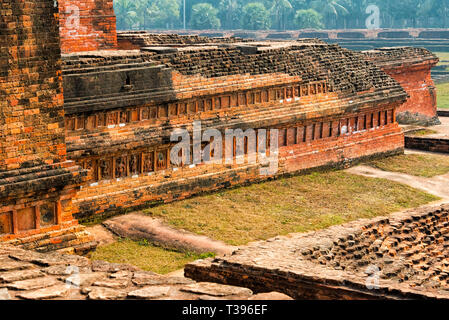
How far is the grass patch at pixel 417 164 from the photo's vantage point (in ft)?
59.0

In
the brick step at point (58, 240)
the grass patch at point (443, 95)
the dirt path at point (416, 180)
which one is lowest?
the grass patch at point (443, 95)

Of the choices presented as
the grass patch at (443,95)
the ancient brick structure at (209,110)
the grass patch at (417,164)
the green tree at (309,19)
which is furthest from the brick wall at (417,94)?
the green tree at (309,19)

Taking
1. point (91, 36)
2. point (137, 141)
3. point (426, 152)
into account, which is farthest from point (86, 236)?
point (426, 152)

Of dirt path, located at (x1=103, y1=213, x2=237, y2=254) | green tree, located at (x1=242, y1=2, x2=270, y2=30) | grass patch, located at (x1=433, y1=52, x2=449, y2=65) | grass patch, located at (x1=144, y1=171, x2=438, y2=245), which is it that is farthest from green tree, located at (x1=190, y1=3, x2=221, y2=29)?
Answer: dirt path, located at (x1=103, y1=213, x2=237, y2=254)

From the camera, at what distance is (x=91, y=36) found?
18.3 meters

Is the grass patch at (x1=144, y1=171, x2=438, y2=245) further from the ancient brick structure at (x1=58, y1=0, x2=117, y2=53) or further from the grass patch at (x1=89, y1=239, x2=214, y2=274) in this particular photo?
the ancient brick structure at (x1=58, y1=0, x2=117, y2=53)

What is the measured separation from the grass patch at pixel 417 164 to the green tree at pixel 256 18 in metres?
62.8

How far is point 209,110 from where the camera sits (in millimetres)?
15438

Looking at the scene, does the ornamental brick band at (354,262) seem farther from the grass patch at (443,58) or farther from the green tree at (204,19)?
the green tree at (204,19)

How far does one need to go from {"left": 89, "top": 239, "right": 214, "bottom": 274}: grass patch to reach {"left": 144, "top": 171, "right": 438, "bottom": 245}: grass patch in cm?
92

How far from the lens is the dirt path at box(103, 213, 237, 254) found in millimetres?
12414

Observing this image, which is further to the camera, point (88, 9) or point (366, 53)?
point (366, 53)

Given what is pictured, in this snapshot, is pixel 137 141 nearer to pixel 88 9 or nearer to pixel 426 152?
pixel 88 9

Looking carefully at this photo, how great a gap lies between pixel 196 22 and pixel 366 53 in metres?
62.4
